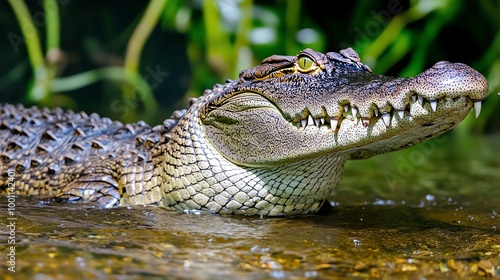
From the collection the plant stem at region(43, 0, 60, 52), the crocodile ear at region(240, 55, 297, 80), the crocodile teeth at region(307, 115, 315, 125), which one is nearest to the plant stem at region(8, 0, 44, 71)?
the plant stem at region(43, 0, 60, 52)

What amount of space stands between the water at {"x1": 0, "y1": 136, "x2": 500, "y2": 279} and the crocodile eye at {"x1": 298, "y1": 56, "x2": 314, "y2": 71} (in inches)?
34.6

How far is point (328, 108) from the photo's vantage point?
3.25m

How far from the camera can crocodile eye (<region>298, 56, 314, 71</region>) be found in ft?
11.8

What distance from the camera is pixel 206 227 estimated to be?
3250 mm

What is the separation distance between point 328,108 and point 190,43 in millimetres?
8195

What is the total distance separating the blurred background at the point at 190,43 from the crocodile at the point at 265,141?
15.8 ft

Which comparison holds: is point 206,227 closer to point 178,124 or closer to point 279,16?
point 178,124

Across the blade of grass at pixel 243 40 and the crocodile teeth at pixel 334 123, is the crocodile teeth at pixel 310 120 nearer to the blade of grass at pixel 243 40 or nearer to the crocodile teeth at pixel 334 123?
the crocodile teeth at pixel 334 123

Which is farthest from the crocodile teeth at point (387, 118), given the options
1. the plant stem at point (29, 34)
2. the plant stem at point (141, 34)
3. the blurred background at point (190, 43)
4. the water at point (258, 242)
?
the plant stem at point (29, 34)

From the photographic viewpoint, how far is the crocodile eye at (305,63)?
Answer: 3.58 metres

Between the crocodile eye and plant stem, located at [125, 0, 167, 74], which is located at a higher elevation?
plant stem, located at [125, 0, 167, 74]

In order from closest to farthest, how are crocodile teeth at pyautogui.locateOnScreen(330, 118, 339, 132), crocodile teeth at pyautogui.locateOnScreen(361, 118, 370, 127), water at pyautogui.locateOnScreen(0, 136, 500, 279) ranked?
water at pyautogui.locateOnScreen(0, 136, 500, 279) < crocodile teeth at pyautogui.locateOnScreen(361, 118, 370, 127) < crocodile teeth at pyautogui.locateOnScreen(330, 118, 339, 132)

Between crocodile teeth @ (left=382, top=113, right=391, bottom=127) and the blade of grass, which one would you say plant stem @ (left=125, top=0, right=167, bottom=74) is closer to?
the blade of grass

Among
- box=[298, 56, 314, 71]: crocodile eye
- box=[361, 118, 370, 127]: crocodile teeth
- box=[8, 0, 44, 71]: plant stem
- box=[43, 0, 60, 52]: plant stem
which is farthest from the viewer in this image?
box=[43, 0, 60, 52]: plant stem
